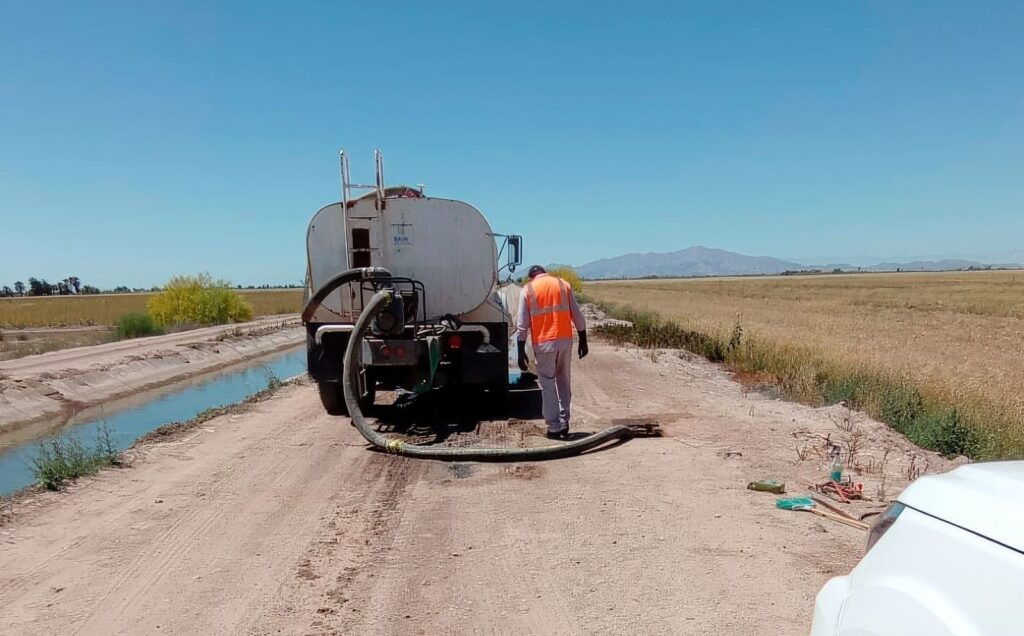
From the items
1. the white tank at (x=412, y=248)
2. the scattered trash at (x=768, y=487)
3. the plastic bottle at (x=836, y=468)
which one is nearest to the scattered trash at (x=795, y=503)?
the scattered trash at (x=768, y=487)

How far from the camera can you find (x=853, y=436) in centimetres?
696

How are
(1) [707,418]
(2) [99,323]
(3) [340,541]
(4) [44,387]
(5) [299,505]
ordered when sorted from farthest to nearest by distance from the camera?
(2) [99,323]
(4) [44,387]
(1) [707,418]
(5) [299,505]
(3) [340,541]

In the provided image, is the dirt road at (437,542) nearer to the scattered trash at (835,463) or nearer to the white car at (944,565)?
the scattered trash at (835,463)

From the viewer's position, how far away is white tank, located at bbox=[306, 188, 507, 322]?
852cm

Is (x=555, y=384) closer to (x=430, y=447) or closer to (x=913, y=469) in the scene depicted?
(x=430, y=447)

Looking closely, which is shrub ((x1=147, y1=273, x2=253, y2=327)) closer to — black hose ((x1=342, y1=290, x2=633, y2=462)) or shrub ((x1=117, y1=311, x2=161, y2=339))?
shrub ((x1=117, y1=311, x2=161, y2=339))

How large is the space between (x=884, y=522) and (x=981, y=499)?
330 mm

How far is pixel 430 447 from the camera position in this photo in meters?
7.06

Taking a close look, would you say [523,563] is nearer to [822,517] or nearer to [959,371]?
[822,517]

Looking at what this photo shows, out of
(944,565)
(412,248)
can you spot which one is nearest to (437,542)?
(944,565)

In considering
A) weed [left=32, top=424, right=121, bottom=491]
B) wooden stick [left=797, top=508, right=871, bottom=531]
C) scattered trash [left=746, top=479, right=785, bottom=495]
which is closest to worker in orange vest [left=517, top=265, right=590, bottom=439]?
scattered trash [left=746, top=479, right=785, bottom=495]

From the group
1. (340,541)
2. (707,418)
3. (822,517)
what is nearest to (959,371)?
(707,418)

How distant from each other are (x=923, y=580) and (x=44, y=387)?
16810 mm

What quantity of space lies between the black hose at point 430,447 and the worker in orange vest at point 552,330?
1.73 ft
